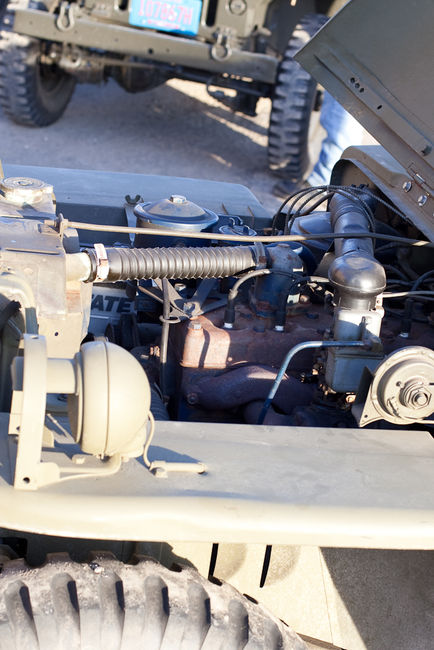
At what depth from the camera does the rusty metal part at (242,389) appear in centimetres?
232

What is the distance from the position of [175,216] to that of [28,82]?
23.2 feet

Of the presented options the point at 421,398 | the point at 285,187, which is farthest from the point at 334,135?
the point at 421,398

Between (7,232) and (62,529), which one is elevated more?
(7,232)

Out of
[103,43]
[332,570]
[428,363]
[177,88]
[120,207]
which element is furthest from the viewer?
[177,88]

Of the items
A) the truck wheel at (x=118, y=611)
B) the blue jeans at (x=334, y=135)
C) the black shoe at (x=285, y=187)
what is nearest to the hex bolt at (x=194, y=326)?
the truck wheel at (x=118, y=611)

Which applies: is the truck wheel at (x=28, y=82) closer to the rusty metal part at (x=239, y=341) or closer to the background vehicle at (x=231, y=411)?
the background vehicle at (x=231, y=411)

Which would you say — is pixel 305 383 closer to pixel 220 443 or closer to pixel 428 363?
pixel 428 363

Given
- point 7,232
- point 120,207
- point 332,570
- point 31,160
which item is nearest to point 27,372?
point 7,232

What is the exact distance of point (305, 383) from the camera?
7.98ft

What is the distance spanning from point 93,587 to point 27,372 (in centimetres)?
Result: 45

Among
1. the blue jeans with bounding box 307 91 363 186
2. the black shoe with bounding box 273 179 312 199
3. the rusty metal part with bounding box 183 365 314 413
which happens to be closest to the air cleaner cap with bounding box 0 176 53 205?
the rusty metal part with bounding box 183 365 314 413

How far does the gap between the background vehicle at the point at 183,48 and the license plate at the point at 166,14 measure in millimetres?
10

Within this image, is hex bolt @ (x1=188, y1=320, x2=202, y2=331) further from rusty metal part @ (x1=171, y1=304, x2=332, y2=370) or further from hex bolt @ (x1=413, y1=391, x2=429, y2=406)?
hex bolt @ (x1=413, y1=391, x2=429, y2=406)

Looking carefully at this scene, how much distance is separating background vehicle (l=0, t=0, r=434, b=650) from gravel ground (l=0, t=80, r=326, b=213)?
18.0ft
